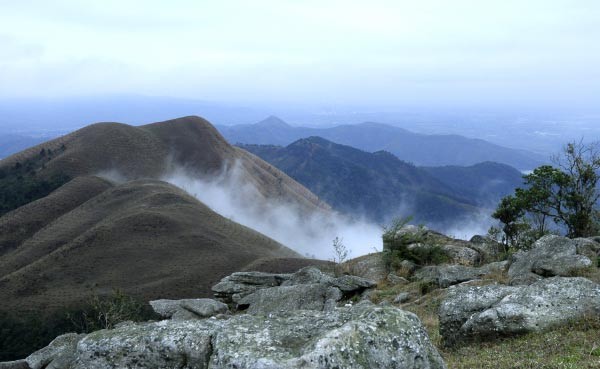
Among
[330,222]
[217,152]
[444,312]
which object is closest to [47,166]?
[217,152]

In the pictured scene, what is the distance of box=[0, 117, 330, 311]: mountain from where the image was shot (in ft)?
245

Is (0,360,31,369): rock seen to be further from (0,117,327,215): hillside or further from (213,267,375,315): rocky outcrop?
(0,117,327,215): hillside

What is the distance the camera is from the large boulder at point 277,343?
6770mm

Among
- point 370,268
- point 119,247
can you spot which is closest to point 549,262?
point 370,268

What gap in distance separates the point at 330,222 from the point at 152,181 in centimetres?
8068

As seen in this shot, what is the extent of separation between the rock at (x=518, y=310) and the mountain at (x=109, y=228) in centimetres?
5908

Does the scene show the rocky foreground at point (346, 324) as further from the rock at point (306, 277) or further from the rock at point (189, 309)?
the rock at point (306, 277)

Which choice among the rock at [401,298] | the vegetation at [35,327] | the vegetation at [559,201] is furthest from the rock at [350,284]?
the vegetation at [35,327]

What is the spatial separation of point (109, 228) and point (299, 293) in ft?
259

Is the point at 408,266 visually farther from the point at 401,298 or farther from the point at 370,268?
the point at 401,298

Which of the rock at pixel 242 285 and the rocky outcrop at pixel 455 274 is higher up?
the rocky outcrop at pixel 455 274

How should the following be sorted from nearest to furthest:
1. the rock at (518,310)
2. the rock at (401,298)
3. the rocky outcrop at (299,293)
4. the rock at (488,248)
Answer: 1. the rock at (518,310)
2. the rock at (401,298)
3. the rocky outcrop at (299,293)
4. the rock at (488,248)

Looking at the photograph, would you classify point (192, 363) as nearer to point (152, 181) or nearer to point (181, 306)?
point (181, 306)

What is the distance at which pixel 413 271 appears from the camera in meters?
28.1
